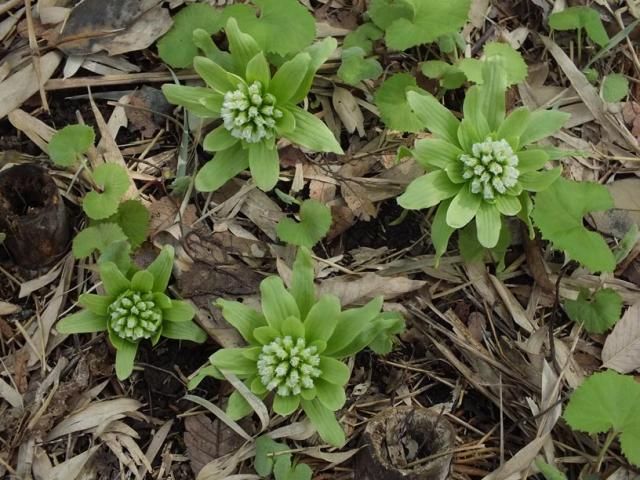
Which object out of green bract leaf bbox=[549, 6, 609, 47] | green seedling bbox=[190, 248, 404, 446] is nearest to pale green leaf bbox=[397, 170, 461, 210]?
green seedling bbox=[190, 248, 404, 446]

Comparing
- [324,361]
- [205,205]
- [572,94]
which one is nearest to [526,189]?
[572,94]

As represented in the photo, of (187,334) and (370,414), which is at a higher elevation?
(187,334)

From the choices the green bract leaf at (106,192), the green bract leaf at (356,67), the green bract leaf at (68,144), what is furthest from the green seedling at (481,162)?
the green bract leaf at (68,144)

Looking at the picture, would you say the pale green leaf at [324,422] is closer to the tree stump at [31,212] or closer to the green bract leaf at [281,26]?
the tree stump at [31,212]

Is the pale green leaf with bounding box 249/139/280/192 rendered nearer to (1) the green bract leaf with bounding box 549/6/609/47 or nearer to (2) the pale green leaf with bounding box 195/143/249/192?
(2) the pale green leaf with bounding box 195/143/249/192

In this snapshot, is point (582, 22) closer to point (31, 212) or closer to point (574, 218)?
point (574, 218)

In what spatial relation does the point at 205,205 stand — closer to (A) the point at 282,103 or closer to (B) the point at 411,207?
(A) the point at 282,103
